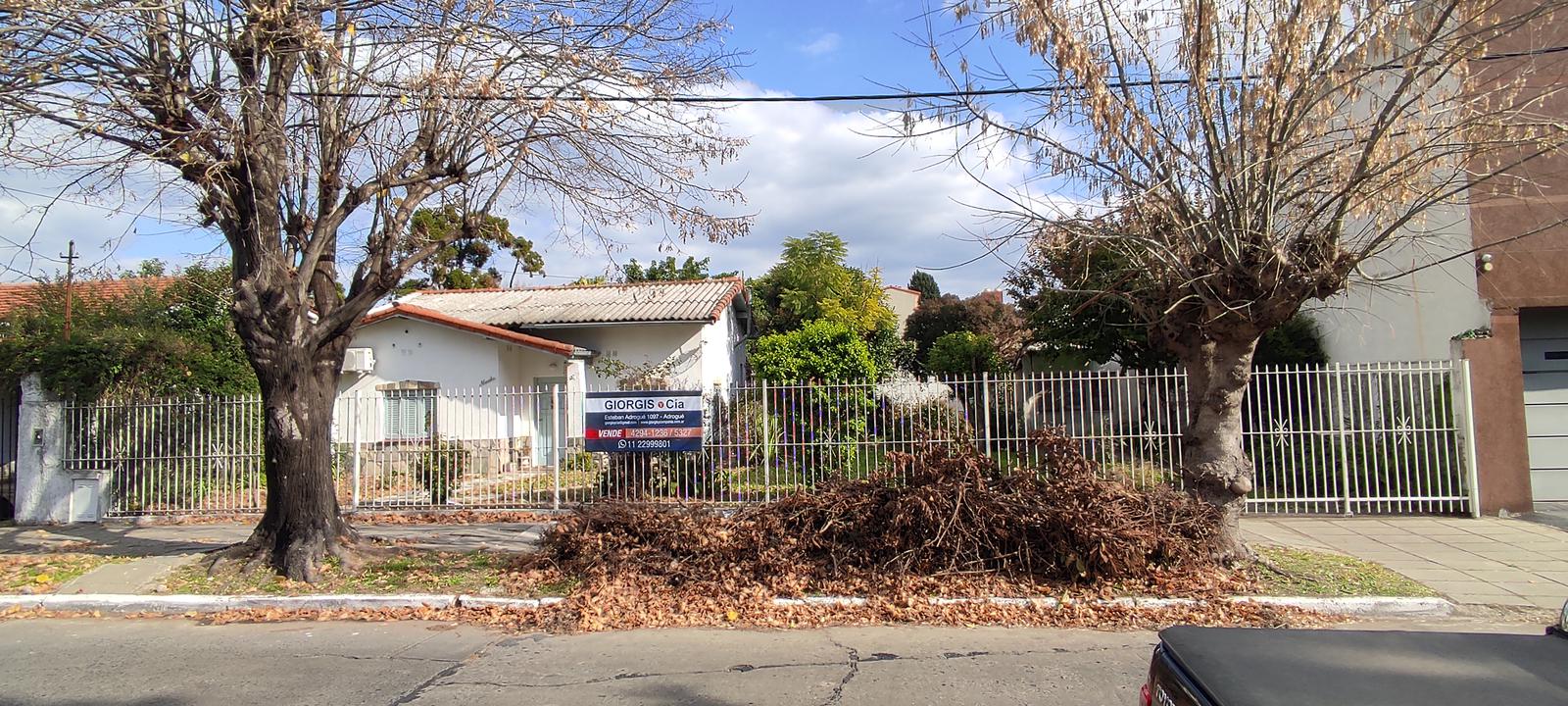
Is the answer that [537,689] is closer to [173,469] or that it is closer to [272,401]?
[272,401]

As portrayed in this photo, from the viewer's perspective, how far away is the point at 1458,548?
356 inches

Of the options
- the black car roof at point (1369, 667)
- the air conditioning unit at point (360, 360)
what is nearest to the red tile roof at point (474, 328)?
the air conditioning unit at point (360, 360)

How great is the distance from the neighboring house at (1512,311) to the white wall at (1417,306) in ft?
0.06

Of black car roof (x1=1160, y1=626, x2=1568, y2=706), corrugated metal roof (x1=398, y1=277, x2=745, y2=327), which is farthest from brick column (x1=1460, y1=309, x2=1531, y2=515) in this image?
corrugated metal roof (x1=398, y1=277, x2=745, y2=327)

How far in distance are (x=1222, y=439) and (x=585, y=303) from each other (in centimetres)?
1620

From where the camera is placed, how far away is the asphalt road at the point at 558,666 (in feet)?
16.8

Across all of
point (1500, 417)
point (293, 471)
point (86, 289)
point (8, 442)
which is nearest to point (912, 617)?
point (293, 471)

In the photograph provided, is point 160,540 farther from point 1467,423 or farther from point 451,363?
point 1467,423

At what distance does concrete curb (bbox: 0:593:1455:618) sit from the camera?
273 inches

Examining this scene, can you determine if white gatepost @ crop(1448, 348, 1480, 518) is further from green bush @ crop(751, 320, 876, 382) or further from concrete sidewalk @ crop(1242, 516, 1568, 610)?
green bush @ crop(751, 320, 876, 382)

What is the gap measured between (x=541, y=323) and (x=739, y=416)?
912 centimetres

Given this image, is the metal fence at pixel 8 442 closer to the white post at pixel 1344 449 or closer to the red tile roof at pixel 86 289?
the red tile roof at pixel 86 289

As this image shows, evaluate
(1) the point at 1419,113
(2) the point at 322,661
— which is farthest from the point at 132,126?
(1) the point at 1419,113

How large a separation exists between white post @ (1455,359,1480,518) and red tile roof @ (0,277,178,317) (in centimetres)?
2081
